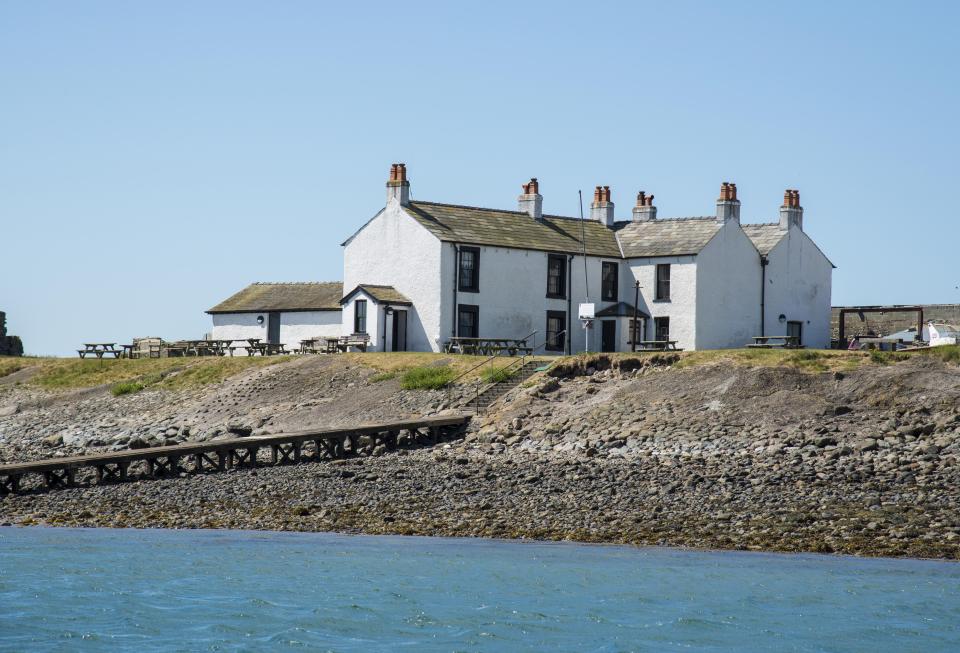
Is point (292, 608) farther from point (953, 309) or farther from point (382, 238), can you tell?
point (953, 309)

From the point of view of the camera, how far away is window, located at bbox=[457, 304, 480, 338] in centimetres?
5403

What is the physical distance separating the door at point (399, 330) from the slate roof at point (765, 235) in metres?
14.6

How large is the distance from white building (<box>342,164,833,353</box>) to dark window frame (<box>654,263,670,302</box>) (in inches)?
1.8

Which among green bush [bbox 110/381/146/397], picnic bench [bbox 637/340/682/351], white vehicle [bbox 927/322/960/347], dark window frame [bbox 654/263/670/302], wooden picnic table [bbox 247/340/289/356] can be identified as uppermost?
dark window frame [bbox 654/263/670/302]

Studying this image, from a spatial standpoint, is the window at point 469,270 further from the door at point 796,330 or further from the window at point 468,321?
the door at point 796,330

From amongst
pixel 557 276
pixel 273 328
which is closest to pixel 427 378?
pixel 557 276

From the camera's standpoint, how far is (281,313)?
206 feet

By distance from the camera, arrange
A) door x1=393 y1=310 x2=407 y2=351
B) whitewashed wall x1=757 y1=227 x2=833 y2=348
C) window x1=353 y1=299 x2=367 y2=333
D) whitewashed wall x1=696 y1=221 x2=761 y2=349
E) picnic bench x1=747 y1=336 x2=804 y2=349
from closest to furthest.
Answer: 1. door x1=393 y1=310 x2=407 y2=351
2. window x1=353 y1=299 x2=367 y2=333
3. whitewashed wall x1=696 y1=221 x2=761 y2=349
4. picnic bench x1=747 y1=336 x2=804 y2=349
5. whitewashed wall x1=757 y1=227 x2=833 y2=348

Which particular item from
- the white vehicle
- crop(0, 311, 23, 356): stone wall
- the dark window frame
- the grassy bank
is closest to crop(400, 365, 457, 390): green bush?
the grassy bank

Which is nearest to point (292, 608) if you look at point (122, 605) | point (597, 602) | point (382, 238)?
point (122, 605)

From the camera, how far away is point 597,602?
75.9ft

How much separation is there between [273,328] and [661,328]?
677 inches

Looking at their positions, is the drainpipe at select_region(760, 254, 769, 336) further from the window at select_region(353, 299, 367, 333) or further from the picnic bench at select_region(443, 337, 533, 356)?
the window at select_region(353, 299, 367, 333)

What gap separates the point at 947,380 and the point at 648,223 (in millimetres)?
22109
